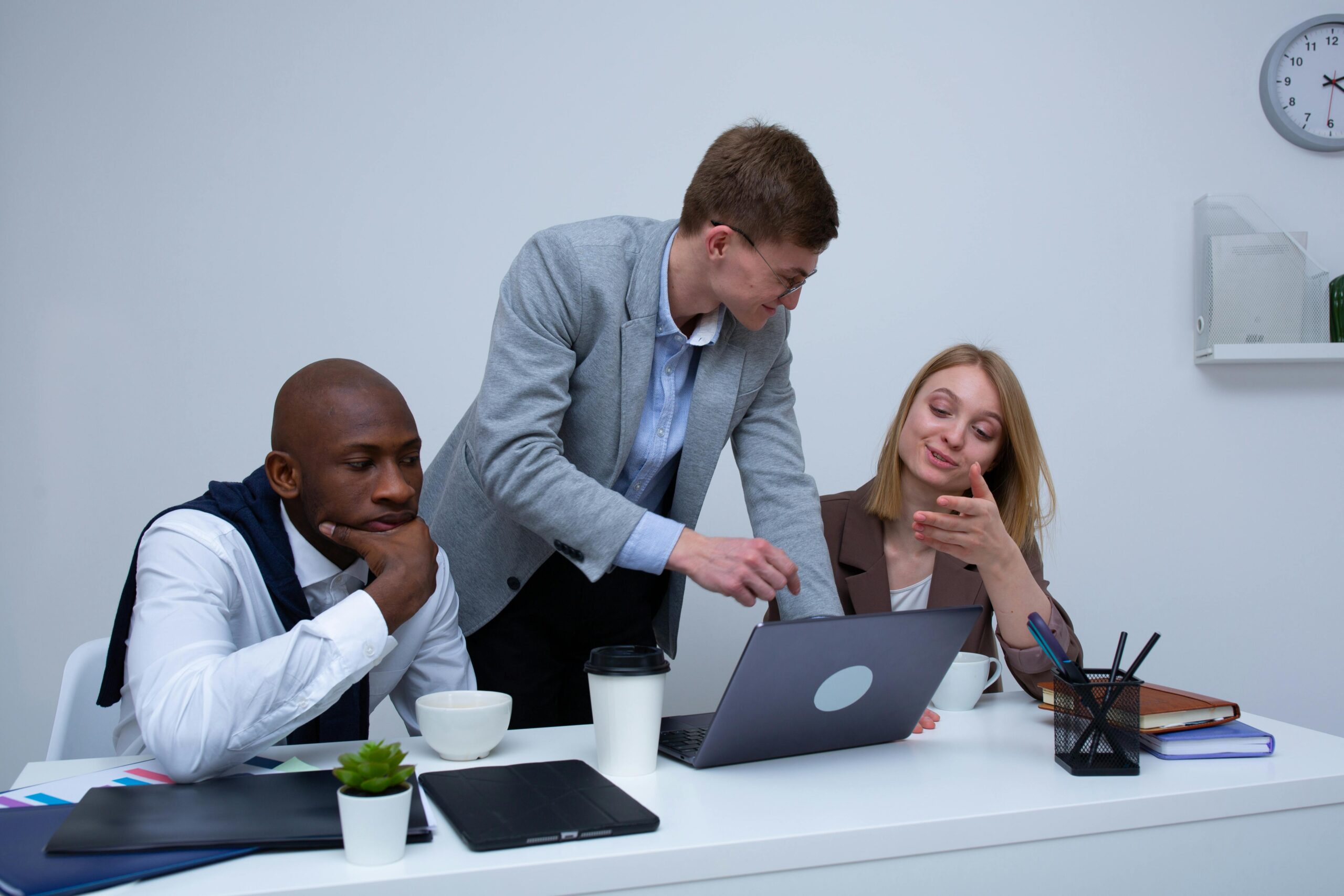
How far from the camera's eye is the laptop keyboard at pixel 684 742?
1074 millimetres

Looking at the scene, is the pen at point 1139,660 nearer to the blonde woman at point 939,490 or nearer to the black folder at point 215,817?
the blonde woman at point 939,490

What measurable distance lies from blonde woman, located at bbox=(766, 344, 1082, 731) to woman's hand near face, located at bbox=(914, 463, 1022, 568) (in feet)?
0.65

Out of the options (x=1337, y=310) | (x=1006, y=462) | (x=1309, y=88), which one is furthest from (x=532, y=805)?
(x=1309, y=88)

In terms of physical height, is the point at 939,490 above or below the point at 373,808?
above

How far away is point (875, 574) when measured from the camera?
173 centimetres

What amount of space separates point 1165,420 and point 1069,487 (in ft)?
1.14

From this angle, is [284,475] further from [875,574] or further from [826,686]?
[875,574]

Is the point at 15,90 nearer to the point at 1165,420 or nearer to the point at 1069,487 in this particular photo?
the point at 1069,487

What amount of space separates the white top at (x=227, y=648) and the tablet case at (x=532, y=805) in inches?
6.9

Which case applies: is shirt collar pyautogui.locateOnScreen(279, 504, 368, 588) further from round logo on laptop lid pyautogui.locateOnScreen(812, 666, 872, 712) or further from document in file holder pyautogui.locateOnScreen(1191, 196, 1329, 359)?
document in file holder pyautogui.locateOnScreen(1191, 196, 1329, 359)

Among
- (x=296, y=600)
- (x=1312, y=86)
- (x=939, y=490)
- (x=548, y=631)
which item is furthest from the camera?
(x=1312, y=86)

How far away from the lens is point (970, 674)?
1361 mm

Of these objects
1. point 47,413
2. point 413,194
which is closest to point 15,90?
point 47,413

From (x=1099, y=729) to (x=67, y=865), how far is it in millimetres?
991
